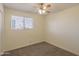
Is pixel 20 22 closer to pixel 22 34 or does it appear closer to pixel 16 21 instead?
pixel 16 21

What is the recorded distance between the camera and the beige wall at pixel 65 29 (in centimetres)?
298

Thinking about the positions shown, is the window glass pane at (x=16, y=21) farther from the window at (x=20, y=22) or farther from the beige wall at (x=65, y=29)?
the beige wall at (x=65, y=29)

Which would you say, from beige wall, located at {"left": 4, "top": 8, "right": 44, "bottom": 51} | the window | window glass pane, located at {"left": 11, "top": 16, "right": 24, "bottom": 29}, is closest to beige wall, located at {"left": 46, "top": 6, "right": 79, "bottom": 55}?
beige wall, located at {"left": 4, "top": 8, "right": 44, "bottom": 51}

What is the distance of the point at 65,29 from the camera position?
3418mm

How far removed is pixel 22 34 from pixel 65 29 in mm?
1748

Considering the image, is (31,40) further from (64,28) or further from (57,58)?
(57,58)

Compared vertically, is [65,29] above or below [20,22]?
below

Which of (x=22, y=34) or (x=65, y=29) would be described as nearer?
(x=65, y=29)

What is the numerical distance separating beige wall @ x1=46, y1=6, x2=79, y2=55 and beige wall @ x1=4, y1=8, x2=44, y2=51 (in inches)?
16.0

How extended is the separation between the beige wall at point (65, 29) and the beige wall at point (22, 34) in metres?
0.41

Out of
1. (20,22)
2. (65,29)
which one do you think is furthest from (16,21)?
(65,29)

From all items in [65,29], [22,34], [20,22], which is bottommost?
[22,34]

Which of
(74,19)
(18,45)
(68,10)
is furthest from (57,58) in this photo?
(18,45)

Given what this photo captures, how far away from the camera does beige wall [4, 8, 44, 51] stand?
3.22 m
